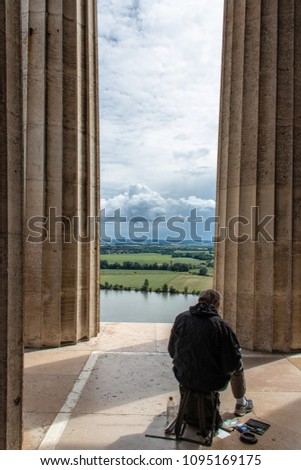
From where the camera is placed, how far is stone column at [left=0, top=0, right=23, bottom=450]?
3.75 m

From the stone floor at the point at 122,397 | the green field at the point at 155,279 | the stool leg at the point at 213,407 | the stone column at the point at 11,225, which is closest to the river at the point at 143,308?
the green field at the point at 155,279

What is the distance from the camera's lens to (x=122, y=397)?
6344 millimetres

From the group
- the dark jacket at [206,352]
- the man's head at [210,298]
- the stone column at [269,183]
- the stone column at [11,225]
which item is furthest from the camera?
the stone column at [269,183]

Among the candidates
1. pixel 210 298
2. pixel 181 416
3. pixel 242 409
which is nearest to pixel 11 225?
pixel 210 298

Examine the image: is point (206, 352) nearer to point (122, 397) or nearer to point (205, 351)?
point (205, 351)

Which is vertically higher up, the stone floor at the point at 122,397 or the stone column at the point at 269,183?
the stone column at the point at 269,183

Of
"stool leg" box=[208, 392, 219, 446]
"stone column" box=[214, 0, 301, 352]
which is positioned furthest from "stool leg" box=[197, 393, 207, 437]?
"stone column" box=[214, 0, 301, 352]

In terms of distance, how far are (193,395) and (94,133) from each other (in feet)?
24.4

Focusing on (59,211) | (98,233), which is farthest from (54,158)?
(98,233)

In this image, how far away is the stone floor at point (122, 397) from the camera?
497 centimetres

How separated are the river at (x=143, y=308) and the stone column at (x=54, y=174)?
221cm

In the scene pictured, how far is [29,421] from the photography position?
5.50m

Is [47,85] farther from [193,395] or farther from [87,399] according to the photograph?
[193,395]

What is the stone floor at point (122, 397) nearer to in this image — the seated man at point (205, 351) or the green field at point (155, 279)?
the seated man at point (205, 351)
